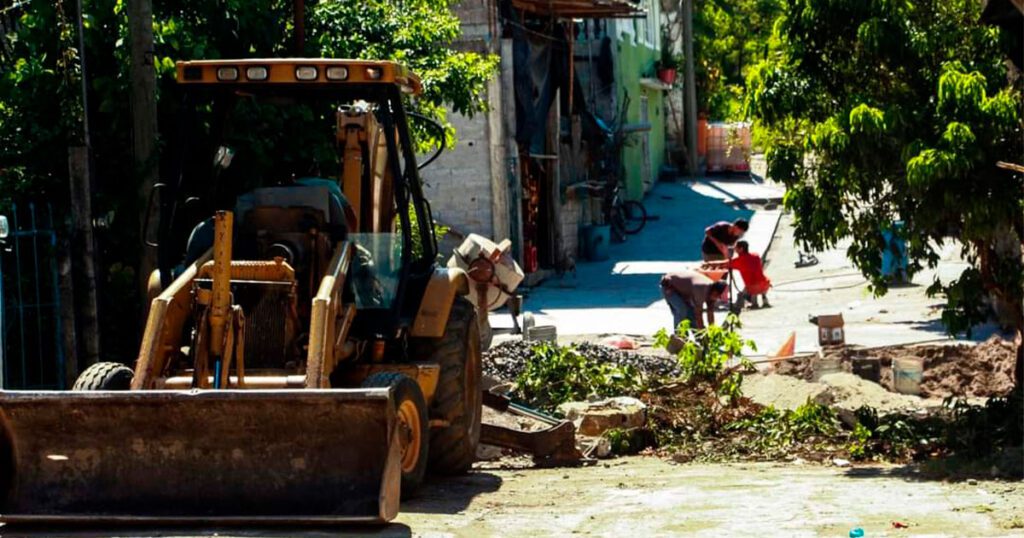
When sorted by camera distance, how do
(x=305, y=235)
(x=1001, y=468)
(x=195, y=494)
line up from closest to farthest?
1. (x=195, y=494)
2. (x=305, y=235)
3. (x=1001, y=468)

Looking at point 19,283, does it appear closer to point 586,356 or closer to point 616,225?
point 586,356

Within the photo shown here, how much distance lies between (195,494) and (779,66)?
19.4 ft

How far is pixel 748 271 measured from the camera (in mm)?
24891

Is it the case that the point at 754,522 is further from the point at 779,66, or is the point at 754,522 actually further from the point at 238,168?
the point at 238,168

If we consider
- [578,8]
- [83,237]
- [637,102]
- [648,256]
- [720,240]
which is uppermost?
[578,8]

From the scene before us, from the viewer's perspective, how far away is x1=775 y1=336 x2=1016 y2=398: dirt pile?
1636cm

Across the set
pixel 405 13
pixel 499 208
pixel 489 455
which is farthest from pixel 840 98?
pixel 499 208

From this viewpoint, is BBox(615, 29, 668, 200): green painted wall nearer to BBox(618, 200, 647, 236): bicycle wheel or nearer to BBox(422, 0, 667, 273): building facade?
BBox(422, 0, 667, 273): building facade

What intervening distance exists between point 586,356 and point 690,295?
4391 millimetres

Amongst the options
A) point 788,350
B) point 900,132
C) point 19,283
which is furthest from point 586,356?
point 19,283

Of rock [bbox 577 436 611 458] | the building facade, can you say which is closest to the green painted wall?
the building facade

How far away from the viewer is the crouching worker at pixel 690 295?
21.1m

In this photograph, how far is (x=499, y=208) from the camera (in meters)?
28.8

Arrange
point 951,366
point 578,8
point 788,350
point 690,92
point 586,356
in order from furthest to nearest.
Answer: point 690,92 → point 578,8 → point 788,350 → point 951,366 → point 586,356
